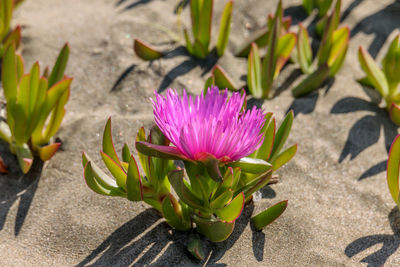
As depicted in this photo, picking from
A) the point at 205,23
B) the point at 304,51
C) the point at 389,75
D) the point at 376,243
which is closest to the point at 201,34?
the point at 205,23

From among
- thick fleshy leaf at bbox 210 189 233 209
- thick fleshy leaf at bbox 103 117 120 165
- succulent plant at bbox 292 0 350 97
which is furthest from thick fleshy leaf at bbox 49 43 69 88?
succulent plant at bbox 292 0 350 97

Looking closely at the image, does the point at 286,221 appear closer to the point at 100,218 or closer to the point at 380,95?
the point at 100,218

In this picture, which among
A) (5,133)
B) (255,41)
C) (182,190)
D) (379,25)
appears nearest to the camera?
(182,190)

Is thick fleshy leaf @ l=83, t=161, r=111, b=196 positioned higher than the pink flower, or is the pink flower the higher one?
the pink flower

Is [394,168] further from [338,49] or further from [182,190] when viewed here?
[338,49]

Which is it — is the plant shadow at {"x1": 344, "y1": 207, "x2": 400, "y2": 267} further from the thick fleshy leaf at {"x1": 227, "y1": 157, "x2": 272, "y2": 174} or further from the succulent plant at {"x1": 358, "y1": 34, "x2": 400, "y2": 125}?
the succulent plant at {"x1": 358, "y1": 34, "x2": 400, "y2": 125}

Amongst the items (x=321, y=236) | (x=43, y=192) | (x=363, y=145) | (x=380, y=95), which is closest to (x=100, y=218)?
(x=43, y=192)
